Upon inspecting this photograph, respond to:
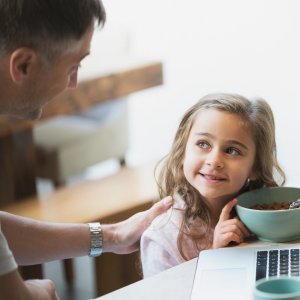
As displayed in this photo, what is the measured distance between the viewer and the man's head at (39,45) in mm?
1207

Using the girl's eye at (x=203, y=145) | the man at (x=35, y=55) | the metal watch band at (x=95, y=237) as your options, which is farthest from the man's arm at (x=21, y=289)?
the girl's eye at (x=203, y=145)

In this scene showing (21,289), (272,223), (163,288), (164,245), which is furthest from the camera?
(164,245)

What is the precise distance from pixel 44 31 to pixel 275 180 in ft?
2.23

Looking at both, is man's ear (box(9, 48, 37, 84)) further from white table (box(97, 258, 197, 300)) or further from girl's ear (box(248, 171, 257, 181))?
girl's ear (box(248, 171, 257, 181))

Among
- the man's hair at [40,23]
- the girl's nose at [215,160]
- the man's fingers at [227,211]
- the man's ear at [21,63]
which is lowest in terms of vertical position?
the man's fingers at [227,211]

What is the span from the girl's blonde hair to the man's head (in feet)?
1.25

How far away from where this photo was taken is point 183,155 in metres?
1.63

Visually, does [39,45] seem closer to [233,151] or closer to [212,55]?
[233,151]

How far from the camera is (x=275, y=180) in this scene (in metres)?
1.68

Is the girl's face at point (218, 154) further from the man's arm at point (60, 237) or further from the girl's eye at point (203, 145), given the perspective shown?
the man's arm at point (60, 237)

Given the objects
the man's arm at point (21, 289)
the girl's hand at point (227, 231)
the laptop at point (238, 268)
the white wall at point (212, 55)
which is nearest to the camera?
the man's arm at point (21, 289)

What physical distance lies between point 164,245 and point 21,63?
20.9 inches

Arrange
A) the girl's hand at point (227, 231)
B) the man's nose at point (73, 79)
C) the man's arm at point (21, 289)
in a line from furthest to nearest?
the girl's hand at point (227, 231), the man's nose at point (73, 79), the man's arm at point (21, 289)

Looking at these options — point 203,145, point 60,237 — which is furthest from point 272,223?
point 60,237
